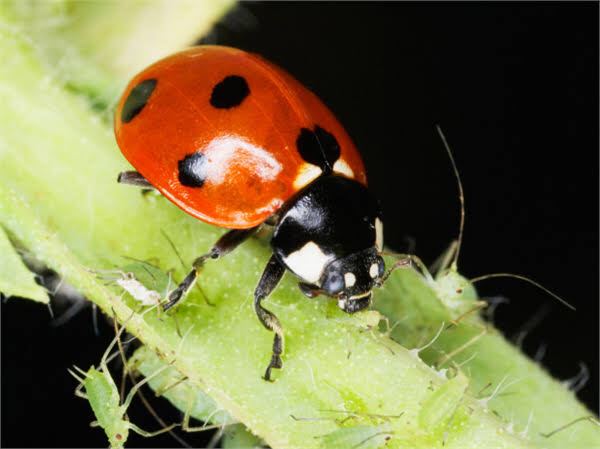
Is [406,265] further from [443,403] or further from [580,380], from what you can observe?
[580,380]

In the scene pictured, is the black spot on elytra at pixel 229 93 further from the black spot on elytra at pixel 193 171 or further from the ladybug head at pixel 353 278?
the ladybug head at pixel 353 278

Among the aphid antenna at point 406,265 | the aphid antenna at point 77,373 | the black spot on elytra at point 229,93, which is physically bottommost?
the aphid antenna at point 77,373

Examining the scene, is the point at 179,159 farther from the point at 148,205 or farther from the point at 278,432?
the point at 278,432

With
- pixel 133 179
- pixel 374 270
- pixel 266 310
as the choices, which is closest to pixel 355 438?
pixel 266 310

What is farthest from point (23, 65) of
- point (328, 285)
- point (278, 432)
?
point (278, 432)

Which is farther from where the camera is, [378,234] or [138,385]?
[378,234]

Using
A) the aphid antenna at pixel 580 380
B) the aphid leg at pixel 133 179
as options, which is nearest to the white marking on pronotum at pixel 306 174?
the aphid leg at pixel 133 179

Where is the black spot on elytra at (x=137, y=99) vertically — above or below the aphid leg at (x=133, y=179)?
above

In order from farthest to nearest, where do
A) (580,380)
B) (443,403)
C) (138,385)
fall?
(580,380) < (138,385) < (443,403)
